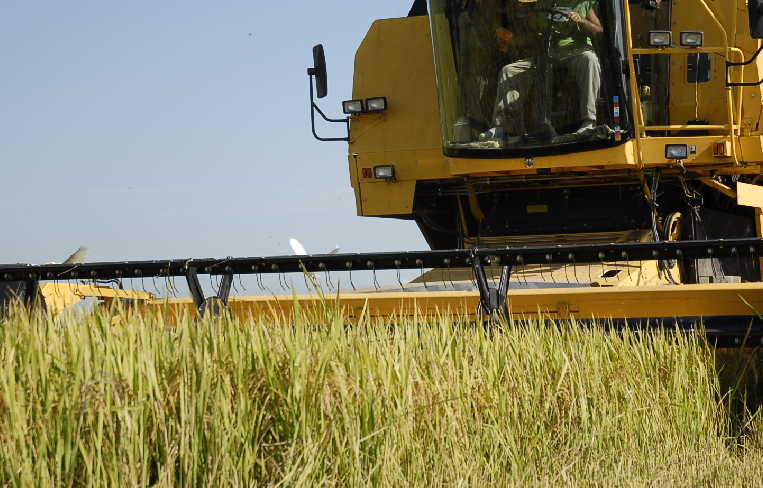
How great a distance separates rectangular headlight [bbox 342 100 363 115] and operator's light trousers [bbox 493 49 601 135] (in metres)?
1.40

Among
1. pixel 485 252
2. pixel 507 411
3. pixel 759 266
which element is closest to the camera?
pixel 507 411

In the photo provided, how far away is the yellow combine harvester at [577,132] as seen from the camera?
6.81m

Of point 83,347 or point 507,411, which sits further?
point 507,411

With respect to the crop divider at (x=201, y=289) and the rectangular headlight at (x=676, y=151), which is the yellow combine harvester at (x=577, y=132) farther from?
the crop divider at (x=201, y=289)

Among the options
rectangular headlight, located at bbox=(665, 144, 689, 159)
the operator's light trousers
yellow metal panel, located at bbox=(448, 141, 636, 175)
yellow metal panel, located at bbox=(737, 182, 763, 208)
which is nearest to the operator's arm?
the operator's light trousers

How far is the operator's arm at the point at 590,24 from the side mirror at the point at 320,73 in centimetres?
207

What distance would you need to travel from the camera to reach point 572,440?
12.5 feet

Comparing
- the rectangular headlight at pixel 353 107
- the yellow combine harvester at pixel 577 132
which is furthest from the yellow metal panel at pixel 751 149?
the rectangular headlight at pixel 353 107

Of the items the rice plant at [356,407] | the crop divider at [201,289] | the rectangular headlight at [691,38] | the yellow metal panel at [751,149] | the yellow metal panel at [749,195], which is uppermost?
the rectangular headlight at [691,38]

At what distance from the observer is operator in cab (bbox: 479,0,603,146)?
6789 millimetres

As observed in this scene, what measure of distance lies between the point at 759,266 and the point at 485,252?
9.13ft

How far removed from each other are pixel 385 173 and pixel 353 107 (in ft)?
1.86

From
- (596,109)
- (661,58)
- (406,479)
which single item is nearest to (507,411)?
(406,479)

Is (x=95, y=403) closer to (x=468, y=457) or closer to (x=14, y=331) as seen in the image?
(x=14, y=331)
